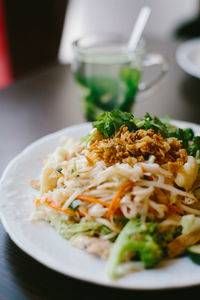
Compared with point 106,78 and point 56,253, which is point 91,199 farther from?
point 106,78

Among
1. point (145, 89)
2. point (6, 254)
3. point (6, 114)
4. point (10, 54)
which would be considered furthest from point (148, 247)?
point (10, 54)

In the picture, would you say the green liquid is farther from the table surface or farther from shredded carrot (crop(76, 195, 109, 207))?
shredded carrot (crop(76, 195, 109, 207))

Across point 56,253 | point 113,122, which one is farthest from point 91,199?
point 113,122

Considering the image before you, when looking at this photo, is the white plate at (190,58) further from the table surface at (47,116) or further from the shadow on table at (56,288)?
the shadow on table at (56,288)

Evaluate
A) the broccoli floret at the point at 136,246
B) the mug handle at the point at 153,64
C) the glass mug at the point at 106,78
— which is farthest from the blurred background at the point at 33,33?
the broccoli floret at the point at 136,246

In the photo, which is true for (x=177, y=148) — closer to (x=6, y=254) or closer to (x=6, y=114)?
(x=6, y=254)

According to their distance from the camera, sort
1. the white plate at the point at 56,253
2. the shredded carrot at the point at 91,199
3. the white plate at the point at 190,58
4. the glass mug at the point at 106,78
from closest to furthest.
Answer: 1. the white plate at the point at 56,253
2. the shredded carrot at the point at 91,199
3. the glass mug at the point at 106,78
4. the white plate at the point at 190,58

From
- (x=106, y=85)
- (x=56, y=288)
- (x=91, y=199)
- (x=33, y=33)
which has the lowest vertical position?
(x=56, y=288)

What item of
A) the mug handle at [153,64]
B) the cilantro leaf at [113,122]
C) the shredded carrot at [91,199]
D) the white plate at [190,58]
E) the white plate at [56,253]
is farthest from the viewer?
the white plate at [190,58]
